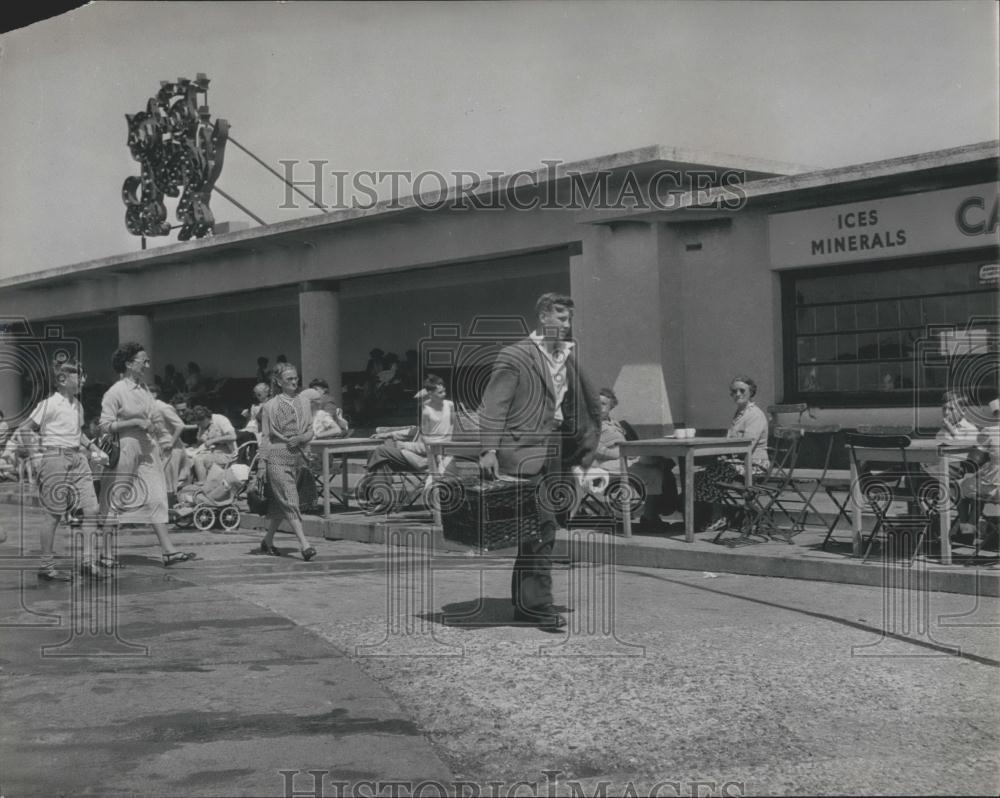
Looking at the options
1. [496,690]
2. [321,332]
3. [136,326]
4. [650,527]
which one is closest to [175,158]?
[136,326]

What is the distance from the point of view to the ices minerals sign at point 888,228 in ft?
42.6

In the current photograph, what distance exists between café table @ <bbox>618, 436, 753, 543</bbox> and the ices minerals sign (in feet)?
11.6

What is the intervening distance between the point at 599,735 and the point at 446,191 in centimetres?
1307

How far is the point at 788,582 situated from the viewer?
975 centimetres

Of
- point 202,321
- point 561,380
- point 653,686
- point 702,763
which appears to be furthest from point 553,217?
point 202,321

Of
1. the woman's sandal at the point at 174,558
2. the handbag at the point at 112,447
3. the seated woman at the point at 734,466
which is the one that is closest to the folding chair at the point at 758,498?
the seated woman at the point at 734,466

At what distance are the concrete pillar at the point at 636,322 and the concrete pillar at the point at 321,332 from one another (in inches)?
247

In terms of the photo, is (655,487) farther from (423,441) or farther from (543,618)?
(543,618)

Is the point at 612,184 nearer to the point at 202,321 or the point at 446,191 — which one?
the point at 446,191

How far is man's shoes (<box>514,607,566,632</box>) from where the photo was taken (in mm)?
7566

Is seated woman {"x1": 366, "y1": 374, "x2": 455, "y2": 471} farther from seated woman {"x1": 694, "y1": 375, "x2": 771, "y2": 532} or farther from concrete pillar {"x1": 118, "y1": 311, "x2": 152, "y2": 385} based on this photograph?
concrete pillar {"x1": 118, "y1": 311, "x2": 152, "y2": 385}

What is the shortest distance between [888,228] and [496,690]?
9.20 meters

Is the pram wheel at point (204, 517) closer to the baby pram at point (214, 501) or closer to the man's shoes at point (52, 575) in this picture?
the baby pram at point (214, 501)

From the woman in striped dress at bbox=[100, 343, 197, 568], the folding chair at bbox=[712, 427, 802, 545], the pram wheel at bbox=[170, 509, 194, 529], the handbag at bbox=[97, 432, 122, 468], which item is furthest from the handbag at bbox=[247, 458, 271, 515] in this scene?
the folding chair at bbox=[712, 427, 802, 545]
